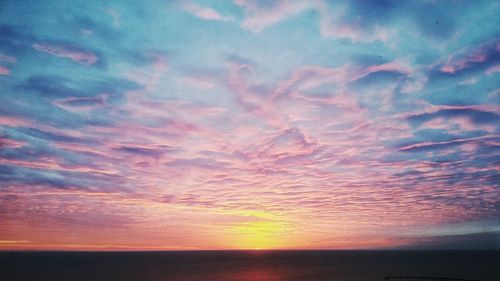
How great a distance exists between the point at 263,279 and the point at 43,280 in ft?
197

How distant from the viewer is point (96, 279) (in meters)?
94.1

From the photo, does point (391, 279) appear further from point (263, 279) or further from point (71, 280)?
point (71, 280)

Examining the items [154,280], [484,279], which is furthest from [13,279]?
[484,279]

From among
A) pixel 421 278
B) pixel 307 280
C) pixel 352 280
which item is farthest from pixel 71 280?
pixel 421 278

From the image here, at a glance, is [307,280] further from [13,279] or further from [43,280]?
[13,279]

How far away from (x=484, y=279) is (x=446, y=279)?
394 inches

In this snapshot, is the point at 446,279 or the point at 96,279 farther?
the point at 96,279

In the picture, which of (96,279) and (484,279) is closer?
(484,279)

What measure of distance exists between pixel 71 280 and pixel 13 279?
1588 cm

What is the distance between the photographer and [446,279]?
8744 cm

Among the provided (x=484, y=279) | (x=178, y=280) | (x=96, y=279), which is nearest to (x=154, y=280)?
(x=178, y=280)

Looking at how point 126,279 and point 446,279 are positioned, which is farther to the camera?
point 126,279

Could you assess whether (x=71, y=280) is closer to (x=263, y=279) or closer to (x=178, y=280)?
(x=178, y=280)

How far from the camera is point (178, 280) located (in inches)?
3659
